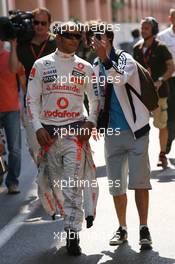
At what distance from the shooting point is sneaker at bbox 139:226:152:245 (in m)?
6.73

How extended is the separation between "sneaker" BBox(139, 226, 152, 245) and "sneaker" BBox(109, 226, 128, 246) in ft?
0.70

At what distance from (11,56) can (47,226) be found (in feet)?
7.17

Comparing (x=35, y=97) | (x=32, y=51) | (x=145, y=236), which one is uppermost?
(x=35, y=97)

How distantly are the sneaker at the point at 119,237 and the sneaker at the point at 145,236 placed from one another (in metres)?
0.21

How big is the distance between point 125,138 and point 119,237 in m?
0.81

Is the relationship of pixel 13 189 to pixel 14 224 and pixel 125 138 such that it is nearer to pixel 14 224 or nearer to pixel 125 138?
pixel 14 224

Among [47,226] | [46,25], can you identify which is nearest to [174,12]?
[46,25]

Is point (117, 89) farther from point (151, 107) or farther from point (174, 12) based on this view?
point (174, 12)

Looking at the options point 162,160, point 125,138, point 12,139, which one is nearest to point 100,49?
point 125,138

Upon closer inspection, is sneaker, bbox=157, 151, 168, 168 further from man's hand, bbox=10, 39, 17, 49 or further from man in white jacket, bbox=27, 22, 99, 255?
man in white jacket, bbox=27, 22, 99, 255

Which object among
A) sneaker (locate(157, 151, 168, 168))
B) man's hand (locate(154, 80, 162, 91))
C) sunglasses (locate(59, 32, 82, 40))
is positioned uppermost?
sunglasses (locate(59, 32, 82, 40))

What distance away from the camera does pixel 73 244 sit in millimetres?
6664

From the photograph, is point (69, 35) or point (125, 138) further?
point (125, 138)

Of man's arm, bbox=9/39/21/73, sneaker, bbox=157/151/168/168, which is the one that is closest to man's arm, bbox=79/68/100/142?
man's arm, bbox=9/39/21/73
